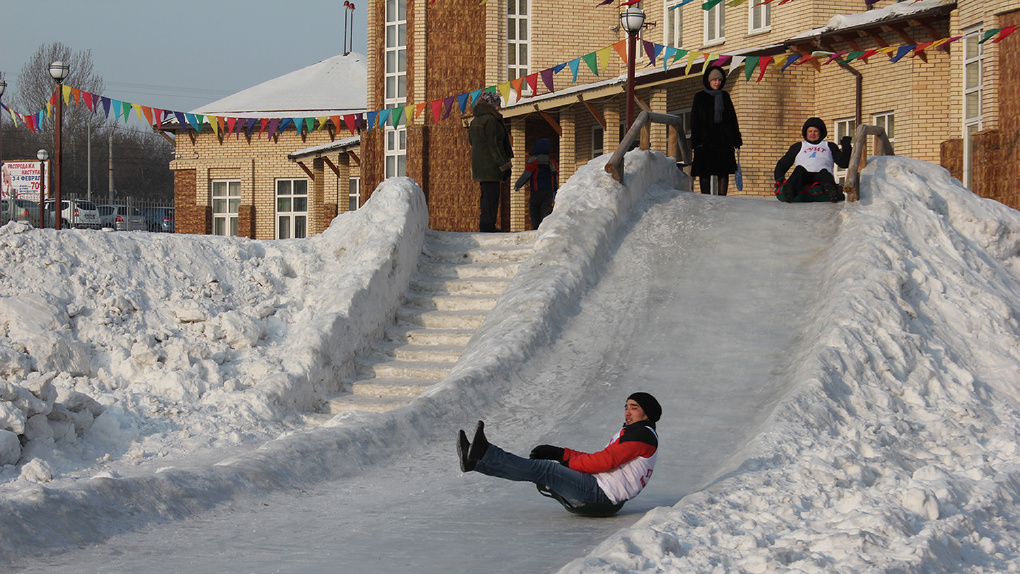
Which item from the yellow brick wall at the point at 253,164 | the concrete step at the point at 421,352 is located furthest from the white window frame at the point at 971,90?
the yellow brick wall at the point at 253,164

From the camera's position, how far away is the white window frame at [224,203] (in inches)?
1291

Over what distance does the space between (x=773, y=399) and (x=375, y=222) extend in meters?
5.52

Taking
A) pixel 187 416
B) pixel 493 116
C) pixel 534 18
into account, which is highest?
pixel 534 18

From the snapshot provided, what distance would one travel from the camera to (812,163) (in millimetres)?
11719

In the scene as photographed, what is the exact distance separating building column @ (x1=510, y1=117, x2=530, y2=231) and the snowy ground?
8826mm

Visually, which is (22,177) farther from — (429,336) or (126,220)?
(429,336)

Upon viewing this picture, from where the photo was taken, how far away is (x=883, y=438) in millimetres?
6691

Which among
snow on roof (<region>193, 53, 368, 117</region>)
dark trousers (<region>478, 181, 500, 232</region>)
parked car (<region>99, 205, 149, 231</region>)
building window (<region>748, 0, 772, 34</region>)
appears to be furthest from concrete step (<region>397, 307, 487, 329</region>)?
parked car (<region>99, 205, 149, 231</region>)

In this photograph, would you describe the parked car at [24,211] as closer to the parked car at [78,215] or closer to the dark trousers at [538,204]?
the parked car at [78,215]

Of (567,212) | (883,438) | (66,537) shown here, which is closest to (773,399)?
(883,438)

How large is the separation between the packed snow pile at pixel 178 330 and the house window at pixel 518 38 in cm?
982

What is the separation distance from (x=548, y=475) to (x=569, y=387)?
297 centimetres

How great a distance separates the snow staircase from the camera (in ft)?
30.8

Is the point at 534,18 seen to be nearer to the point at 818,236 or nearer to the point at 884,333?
the point at 818,236
